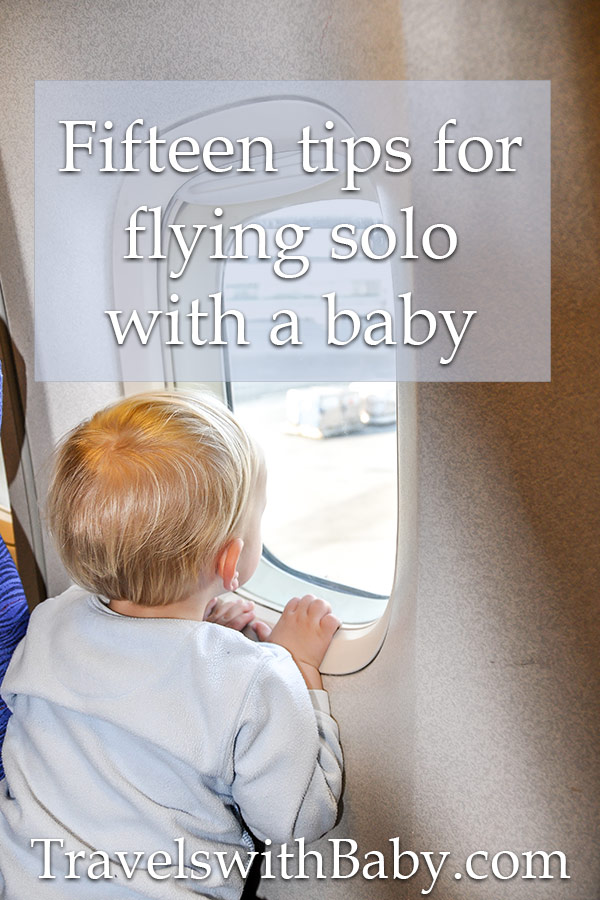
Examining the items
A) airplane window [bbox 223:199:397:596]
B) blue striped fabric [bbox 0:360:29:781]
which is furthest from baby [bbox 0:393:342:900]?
airplane window [bbox 223:199:397:596]

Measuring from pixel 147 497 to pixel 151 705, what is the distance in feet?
0.92

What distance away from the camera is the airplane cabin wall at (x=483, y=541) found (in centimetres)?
84

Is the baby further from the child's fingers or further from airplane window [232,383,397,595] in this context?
airplane window [232,383,397,595]

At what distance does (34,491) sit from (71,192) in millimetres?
633

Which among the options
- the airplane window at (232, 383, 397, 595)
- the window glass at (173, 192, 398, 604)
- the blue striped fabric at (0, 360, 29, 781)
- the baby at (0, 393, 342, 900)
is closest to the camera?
the baby at (0, 393, 342, 900)

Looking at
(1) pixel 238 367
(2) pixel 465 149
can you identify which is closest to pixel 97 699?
(2) pixel 465 149

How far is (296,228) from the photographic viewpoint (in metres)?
1.23

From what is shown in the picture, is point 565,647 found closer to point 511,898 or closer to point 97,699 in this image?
point 511,898

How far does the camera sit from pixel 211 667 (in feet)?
3.34

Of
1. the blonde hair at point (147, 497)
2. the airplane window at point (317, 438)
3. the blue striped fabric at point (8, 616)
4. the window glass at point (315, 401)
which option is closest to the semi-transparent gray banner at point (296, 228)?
the window glass at point (315, 401)

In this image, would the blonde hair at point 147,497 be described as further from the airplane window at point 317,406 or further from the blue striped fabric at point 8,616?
the airplane window at point 317,406

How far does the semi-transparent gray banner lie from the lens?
0.88 metres

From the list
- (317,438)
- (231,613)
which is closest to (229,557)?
(231,613)

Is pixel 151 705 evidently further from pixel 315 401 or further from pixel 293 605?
pixel 315 401
